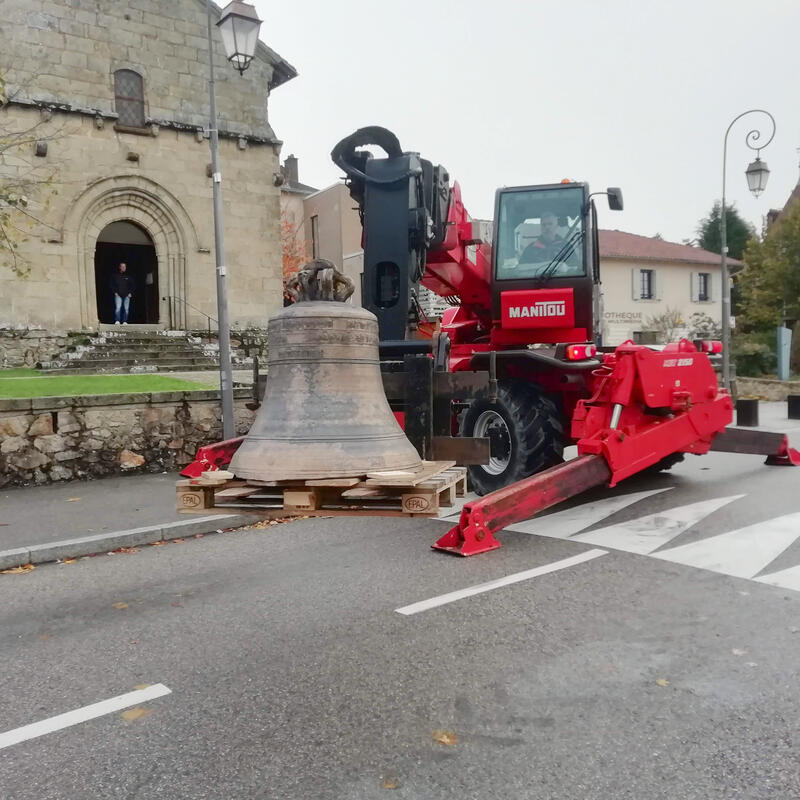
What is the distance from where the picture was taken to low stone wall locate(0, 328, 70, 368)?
62.7 ft

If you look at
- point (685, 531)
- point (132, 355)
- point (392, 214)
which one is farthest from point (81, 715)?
point (132, 355)

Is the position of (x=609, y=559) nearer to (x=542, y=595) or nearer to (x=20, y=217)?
(x=542, y=595)

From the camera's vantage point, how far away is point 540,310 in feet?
27.6

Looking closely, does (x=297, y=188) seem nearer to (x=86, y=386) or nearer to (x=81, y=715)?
(x=86, y=386)

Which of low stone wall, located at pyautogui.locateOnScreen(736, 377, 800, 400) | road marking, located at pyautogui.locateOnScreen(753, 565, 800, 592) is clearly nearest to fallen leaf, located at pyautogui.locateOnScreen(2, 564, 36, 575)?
road marking, located at pyautogui.locateOnScreen(753, 565, 800, 592)

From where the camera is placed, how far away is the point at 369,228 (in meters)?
4.80

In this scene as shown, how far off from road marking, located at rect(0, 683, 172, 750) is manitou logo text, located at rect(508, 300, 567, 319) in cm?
569

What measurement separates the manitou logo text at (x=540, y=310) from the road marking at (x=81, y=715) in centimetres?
569

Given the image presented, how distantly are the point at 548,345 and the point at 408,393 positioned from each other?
4292 millimetres

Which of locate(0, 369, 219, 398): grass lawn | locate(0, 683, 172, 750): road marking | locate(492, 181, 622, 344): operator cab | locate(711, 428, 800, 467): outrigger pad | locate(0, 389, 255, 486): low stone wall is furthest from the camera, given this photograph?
locate(0, 369, 219, 398): grass lawn

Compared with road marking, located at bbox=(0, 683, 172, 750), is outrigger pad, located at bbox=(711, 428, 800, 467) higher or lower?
higher

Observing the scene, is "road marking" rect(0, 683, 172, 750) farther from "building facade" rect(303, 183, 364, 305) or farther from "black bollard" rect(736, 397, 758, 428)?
"building facade" rect(303, 183, 364, 305)

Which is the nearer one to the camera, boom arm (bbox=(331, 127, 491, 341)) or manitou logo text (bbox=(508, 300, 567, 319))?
boom arm (bbox=(331, 127, 491, 341))

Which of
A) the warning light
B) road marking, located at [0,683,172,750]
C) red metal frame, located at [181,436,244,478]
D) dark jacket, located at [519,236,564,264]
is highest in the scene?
dark jacket, located at [519,236,564,264]
